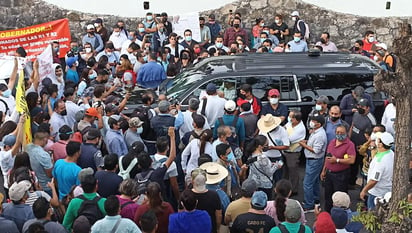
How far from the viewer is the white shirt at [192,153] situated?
9250mm

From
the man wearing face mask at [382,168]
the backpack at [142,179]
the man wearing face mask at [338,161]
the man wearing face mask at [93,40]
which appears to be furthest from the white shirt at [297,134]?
the man wearing face mask at [93,40]

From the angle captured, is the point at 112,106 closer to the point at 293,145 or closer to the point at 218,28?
the point at 293,145

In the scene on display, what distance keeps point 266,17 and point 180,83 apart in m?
7.25

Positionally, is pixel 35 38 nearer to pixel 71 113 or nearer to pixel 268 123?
pixel 71 113

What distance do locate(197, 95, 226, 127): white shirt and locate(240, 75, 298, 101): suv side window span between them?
0.94 m

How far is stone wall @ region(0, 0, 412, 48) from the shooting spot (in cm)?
1861

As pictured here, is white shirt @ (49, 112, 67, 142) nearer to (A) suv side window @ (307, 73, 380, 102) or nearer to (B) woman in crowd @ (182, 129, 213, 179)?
(B) woman in crowd @ (182, 129, 213, 179)

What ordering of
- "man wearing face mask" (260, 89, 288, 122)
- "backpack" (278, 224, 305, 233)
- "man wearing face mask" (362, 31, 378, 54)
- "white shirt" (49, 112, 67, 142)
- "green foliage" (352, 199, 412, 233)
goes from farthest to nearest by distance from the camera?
"man wearing face mask" (362, 31, 378, 54) < "man wearing face mask" (260, 89, 288, 122) < "white shirt" (49, 112, 67, 142) < "backpack" (278, 224, 305, 233) < "green foliage" (352, 199, 412, 233)

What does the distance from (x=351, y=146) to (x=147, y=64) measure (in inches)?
203

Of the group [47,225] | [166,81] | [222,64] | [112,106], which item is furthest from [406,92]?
[166,81]

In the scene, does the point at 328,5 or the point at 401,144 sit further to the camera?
the point at 328,5

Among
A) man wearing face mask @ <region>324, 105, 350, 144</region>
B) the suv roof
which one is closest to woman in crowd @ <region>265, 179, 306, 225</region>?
man wearing face mask @ <region>324, 105, 350, 144</region>

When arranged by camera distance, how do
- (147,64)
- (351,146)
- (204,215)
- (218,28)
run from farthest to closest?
(218,28) → (147,64) → (351,146) → (204,215)

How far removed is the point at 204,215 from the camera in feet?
23.6
